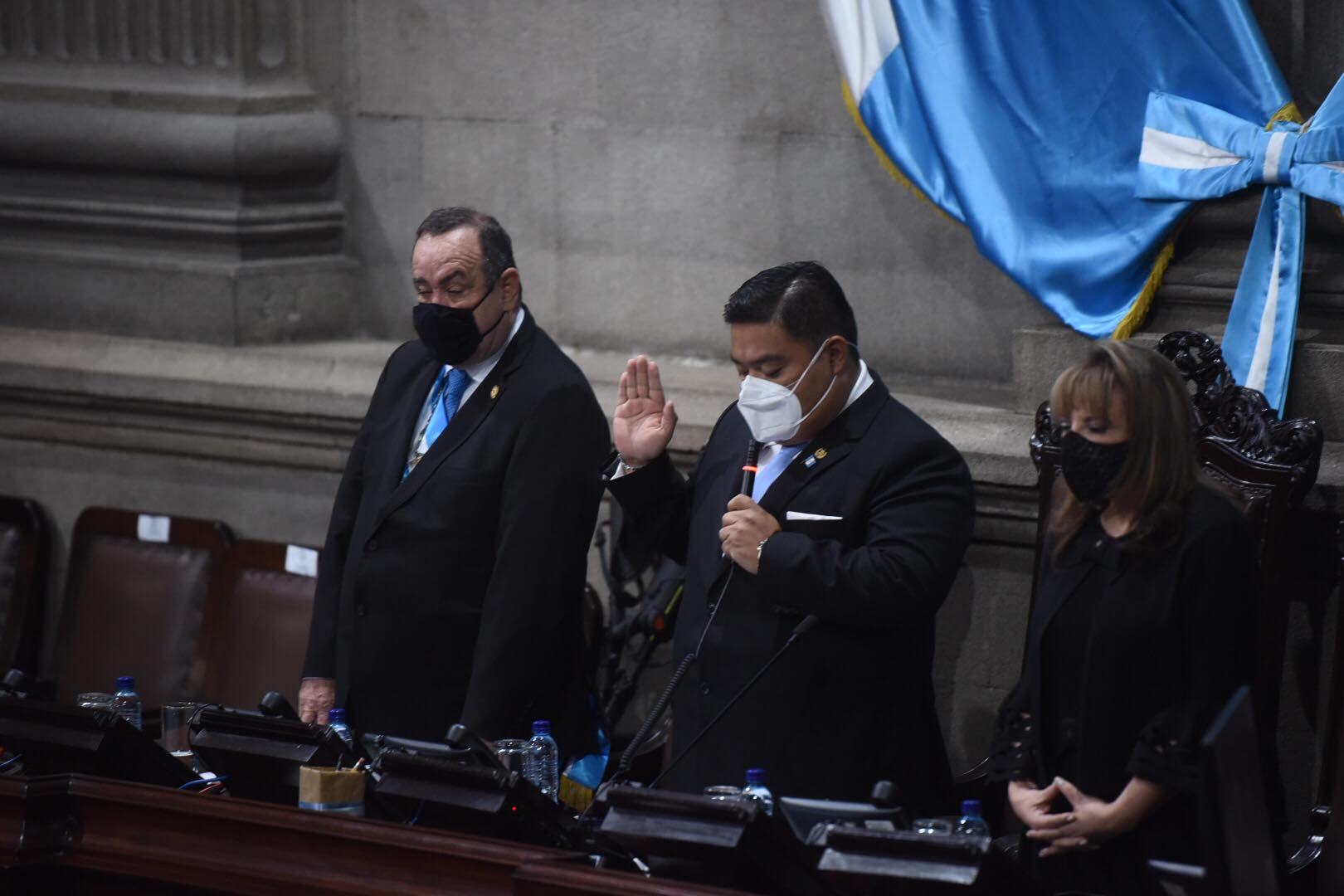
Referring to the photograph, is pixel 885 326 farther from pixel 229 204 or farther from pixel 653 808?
pixel 653 808

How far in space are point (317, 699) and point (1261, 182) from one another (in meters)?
2.16

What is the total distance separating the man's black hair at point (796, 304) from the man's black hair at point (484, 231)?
0.65m

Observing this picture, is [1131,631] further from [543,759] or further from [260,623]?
[260,623]

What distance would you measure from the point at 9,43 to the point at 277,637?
2.18 m

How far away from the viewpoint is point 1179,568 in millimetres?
2857

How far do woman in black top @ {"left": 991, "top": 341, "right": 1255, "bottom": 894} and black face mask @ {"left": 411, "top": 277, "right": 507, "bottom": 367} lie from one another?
→ 4.11 ft

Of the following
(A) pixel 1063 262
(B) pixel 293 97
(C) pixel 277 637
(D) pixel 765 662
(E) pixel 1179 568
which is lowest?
(C) pixel 277 637

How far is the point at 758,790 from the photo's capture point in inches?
119

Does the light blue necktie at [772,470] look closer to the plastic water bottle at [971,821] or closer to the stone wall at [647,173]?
the plastic water bottle at [971,821]

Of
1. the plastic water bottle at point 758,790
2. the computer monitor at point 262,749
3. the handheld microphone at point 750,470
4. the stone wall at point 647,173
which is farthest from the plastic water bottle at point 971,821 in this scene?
the stone wall at point 647,173

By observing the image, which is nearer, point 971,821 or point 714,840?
point 714,840

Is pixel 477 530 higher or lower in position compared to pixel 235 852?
higher

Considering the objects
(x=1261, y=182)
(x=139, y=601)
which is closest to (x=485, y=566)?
(x=1261, y=182)

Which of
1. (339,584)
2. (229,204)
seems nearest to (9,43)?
(229,204)
